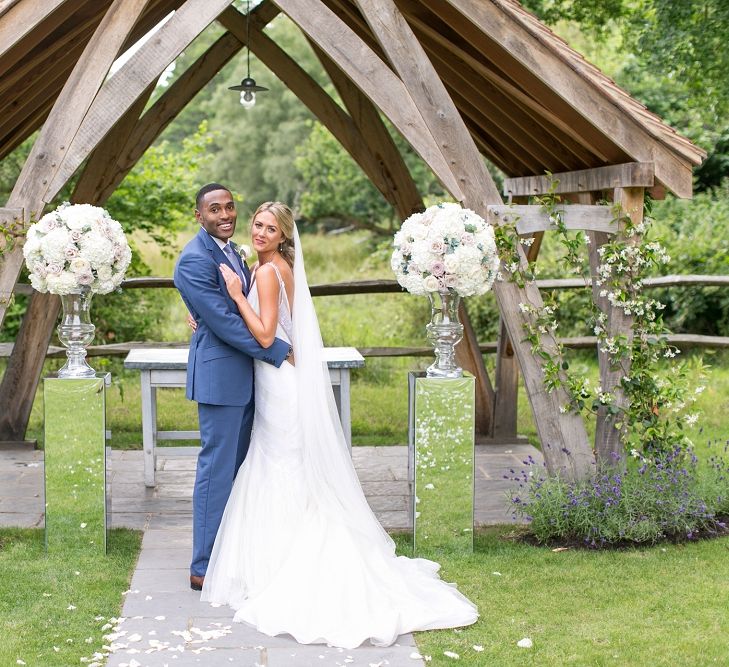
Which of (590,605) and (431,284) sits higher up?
(431,284)

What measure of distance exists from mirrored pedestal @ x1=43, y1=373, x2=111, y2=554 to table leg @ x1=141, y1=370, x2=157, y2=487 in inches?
55.4

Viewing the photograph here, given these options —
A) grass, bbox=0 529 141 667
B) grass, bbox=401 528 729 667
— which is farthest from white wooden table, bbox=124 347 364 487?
grass, bbox=401 528 729 667

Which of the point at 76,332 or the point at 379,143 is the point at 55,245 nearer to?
the point at 76,332

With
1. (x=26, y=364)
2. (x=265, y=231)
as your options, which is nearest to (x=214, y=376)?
(x=265, y=231)

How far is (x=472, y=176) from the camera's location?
6.09 meters

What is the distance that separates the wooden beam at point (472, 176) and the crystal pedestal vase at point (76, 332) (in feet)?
7.05

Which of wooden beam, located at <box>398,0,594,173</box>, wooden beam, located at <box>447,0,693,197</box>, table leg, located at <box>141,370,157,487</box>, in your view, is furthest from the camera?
table leg, located at <box>141,370,157,487</box>

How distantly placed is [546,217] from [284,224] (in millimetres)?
1807

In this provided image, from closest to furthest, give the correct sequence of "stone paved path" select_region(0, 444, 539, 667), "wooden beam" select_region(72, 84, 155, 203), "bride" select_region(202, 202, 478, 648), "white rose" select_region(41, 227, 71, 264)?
"stone paved path" select_region(0, 444, 539, 667) < "bride" select_region(202, 202, 478, 648) < "white rose" select_region(41, 227, 71, 264) < "wooden beam" select_region(72, 84, 155, 203)

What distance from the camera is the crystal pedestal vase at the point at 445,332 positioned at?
19.0ft

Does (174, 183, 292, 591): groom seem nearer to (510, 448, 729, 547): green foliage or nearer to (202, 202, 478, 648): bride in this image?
(202, 202, 478, 648): bride

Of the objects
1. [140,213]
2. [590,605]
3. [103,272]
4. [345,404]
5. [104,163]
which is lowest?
[590,605]

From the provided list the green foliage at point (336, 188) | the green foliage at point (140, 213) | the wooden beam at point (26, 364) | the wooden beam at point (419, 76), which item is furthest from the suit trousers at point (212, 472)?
the green foliage at point (336, 188)

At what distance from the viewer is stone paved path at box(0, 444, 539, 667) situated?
4426 millimetres
